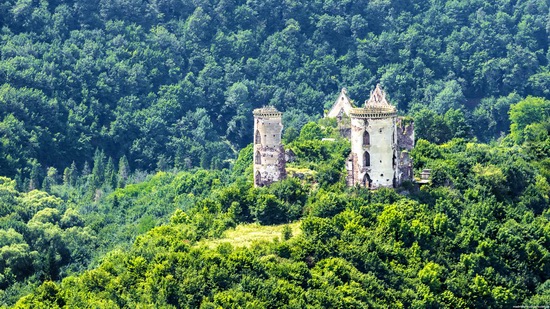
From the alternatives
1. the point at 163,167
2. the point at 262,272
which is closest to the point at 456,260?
the point at 262,272

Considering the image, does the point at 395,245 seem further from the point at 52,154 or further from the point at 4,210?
the point at 52,154

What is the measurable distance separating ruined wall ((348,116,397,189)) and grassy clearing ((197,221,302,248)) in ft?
17.2

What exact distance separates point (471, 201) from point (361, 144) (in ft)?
30.7

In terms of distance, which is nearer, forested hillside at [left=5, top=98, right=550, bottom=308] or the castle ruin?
forested hillside at [left=5, top=98, right=550, bottom=308]

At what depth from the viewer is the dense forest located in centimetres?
9544

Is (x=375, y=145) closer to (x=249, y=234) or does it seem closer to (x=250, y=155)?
(x=249, y=234)

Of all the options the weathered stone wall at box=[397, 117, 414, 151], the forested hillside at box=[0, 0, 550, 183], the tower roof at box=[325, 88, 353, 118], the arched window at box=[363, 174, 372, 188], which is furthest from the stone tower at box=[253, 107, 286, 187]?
the forested hillside at box=[0, 0, 550, 183]

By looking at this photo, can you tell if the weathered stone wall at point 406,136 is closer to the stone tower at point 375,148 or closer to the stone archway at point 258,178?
the stone tower at point 375,148

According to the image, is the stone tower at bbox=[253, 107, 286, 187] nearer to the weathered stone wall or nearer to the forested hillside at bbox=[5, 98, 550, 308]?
the forested hillside at bbox=[5, 98, 550, 308]

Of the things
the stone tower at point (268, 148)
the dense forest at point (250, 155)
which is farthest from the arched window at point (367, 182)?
the stone tower at point (268, 148)

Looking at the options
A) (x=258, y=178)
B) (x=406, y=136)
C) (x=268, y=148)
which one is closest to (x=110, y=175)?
(x=406, y=136)

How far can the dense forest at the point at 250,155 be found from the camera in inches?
3757

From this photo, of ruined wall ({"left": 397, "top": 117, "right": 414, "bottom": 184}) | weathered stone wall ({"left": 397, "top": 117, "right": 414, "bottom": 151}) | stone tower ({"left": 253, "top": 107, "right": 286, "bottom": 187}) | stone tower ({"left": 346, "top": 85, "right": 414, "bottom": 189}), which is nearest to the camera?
stone tower ({"left": 346, "top": 85, "right": 414, "bottom": 189})

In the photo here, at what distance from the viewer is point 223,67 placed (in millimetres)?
175250
